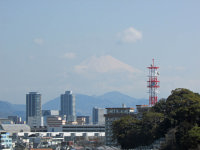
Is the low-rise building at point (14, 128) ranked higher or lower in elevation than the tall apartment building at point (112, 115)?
lower

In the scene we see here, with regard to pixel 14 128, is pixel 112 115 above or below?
above

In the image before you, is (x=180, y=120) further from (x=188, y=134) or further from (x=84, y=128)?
(x=84, y=128)

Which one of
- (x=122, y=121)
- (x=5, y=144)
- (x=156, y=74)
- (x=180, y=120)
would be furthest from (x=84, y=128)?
(x=180, y=120)

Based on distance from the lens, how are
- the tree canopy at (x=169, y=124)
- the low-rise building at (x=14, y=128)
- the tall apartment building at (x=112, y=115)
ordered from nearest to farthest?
1. the tree canopy at (x=169, y=124)
2. the tall apartment building at (x=112, y=115)
3. the low-rise building at (x=14, y=128)

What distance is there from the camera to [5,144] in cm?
8138

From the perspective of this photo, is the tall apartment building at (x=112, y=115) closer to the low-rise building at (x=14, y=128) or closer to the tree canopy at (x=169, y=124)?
the tree canopy at (x=169, y=124)

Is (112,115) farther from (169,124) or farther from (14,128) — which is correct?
(14,128)

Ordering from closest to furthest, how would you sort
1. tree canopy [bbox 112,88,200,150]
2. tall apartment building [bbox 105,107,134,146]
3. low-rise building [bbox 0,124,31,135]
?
1. tree canopy [bbox 112,88,200,150]
2. tall apartment building [bbox 105,107,134,146]
3. low-rise building [bbox 0,124,31,135]

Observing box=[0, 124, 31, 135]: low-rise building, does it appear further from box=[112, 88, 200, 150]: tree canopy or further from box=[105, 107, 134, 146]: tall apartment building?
box=[112, 88, 200, 150]: tree canopy

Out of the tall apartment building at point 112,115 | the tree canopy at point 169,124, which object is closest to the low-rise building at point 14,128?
the tall apartment building at point 112,115

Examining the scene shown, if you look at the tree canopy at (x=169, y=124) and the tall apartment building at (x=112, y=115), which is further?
the tall apartment building at (x=112, y=115)

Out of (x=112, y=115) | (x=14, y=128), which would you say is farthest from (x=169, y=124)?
(x=14, y=128)

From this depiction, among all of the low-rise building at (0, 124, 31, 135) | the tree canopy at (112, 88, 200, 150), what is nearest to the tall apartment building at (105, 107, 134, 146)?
the tree canopy at (112, 88, 200, 150)

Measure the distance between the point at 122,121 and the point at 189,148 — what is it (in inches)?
857
